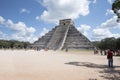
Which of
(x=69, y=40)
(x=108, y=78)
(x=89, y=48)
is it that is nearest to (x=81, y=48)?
(x=89, y=48)

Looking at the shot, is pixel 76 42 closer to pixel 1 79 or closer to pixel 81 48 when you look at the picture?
pixel 81 48

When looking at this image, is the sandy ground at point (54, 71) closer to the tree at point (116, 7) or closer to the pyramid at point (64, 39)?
the tree at point (116, 7)

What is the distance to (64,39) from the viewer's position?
75.2 m

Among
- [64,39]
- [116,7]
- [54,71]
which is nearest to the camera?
[54,71]

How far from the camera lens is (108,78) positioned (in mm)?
10633

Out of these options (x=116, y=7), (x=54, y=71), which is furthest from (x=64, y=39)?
(x=54, y=71)

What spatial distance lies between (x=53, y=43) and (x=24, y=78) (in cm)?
6578

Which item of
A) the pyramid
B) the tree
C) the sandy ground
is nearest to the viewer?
the sandy ground

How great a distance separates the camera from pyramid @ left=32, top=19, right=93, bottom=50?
228 ft

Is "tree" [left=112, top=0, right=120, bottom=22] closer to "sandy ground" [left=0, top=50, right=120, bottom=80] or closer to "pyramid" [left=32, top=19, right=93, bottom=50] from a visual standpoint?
"sandy ground" [left=0, top=50, right=120, bottom=80]

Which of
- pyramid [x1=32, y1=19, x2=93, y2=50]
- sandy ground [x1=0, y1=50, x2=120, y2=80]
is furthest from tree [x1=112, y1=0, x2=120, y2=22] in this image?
pyramid [x1=32, y1=19, x2=93, y2=50]

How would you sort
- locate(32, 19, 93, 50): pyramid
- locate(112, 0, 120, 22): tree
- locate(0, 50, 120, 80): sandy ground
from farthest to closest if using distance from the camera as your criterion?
locate(32, 19, 93, 50): pyramid
locate(112, 0, 120, 22): tree
locate(0, 50, 120, 80): sandy ground

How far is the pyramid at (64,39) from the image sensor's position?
228ft

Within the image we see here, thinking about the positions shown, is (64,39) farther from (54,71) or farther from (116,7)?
(54,71)
